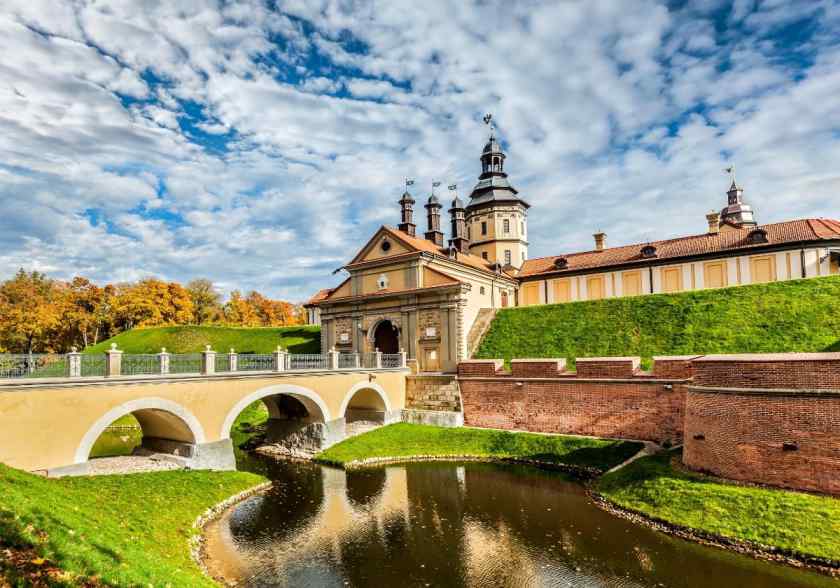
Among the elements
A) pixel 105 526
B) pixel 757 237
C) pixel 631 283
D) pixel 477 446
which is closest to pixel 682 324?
pixel 631 283

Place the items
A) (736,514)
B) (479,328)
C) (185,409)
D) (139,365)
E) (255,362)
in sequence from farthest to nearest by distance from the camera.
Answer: (479,328), (255,362), (185,409), (139,365), (736,514)

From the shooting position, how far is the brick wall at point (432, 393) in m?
24.0

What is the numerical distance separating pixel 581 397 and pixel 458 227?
65.6 ft

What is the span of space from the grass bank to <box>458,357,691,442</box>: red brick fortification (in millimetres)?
11730

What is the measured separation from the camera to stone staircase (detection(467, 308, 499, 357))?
2741 cm

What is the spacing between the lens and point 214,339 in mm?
43531

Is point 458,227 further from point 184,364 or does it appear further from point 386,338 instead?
point 184,364

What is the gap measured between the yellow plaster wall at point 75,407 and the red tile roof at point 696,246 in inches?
1054

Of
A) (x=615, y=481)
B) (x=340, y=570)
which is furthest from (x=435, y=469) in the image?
(x=340, y=570)

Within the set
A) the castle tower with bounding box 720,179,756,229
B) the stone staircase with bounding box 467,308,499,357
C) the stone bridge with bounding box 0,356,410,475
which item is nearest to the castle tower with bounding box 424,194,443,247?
the stone staircase with bounding box 467,308,499,357

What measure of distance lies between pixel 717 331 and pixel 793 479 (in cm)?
1196

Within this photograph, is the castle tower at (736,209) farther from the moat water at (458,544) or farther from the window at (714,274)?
the moat water at (458,544)

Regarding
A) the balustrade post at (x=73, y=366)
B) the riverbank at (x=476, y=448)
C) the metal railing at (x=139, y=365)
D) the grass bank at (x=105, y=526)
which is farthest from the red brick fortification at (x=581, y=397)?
the balustrade post at (x=73, y=366)

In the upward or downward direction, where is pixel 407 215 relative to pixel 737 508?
upward
